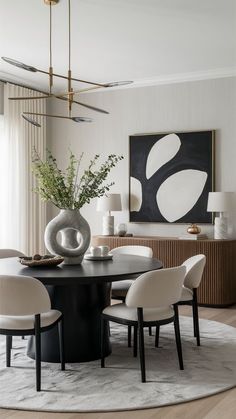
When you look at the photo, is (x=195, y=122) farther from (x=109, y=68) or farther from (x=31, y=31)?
(x=31, y=31)

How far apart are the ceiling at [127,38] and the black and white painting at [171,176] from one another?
772 mm

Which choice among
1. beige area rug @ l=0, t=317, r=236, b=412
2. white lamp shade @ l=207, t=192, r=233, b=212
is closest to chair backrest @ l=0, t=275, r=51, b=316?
beige area rug @ l=0, t=317, r=236, b=412

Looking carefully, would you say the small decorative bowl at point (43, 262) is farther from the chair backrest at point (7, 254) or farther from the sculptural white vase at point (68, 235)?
the chair backrest at point (7, 254)

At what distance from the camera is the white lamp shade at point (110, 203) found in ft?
21.8

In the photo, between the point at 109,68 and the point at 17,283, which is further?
the point at 109,68

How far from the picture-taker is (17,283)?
128 inches

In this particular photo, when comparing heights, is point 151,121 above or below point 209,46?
below

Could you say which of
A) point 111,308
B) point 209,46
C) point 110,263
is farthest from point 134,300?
point 209,46

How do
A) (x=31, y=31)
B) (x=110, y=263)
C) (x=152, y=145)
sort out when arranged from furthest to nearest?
1. (x=152, y=145)
2. (x=31, y=31)
3. (x=110, y=263)

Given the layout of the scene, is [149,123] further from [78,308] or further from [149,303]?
[149,303]

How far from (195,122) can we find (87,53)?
1.63 metres

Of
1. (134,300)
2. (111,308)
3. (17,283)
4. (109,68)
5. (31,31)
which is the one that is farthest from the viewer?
(109,68)

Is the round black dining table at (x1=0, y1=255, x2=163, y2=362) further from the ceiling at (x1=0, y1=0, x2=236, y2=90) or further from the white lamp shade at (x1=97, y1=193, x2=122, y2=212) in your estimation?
the white lamp shade at (x1=97, y1=193, x2=122, y2=212)

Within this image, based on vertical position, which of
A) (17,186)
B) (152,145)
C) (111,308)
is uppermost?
(152,145)
